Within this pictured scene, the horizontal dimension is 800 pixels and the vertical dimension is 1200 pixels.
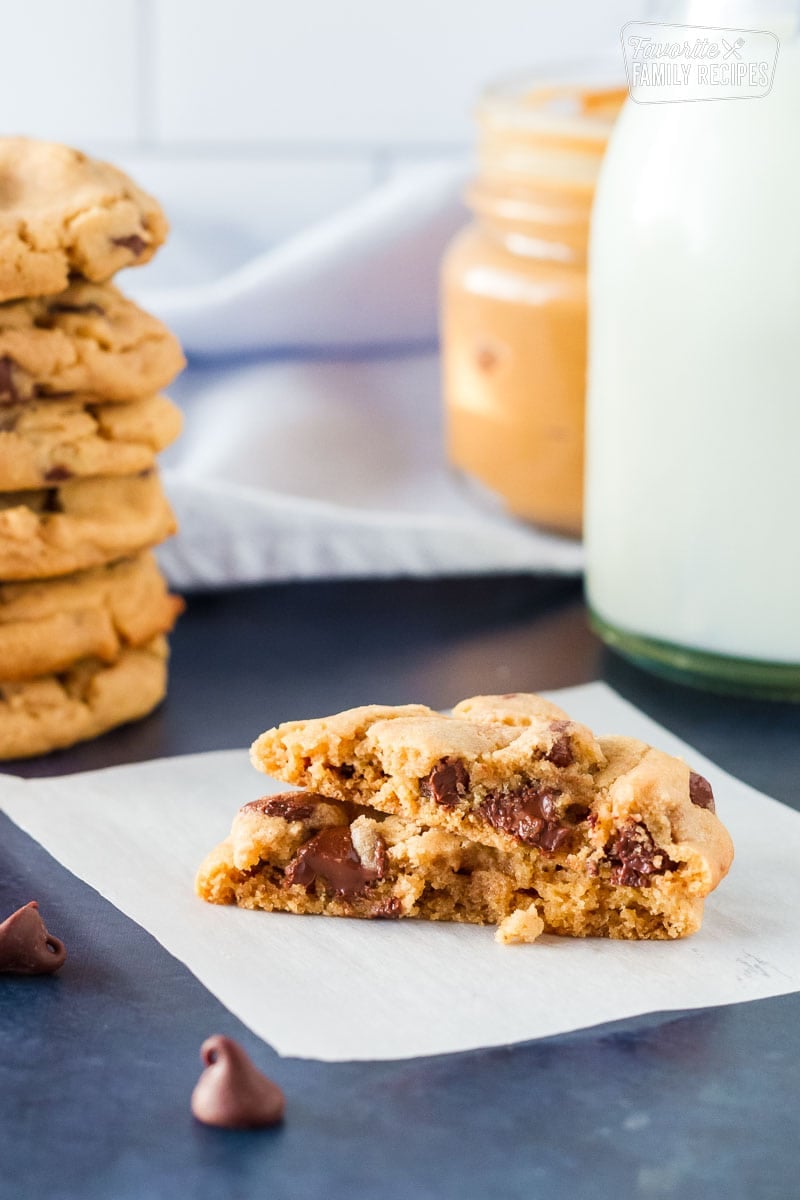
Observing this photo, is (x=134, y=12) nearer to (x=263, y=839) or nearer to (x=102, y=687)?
(x=102, y=687)

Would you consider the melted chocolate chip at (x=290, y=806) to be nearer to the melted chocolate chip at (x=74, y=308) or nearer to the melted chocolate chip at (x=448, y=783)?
the melted chocolate chip at (x=448, y=783)

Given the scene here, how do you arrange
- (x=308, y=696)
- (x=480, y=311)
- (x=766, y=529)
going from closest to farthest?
(x=766, y=529)
(x=308, y=696)
(x=480, y=311)

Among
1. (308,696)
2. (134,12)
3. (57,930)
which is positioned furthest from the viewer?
(134,12)

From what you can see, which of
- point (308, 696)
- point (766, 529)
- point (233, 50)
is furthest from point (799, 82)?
point (233, 50)

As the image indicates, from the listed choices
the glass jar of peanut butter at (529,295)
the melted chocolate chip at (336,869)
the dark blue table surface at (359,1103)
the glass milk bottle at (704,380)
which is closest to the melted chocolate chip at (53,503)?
the dark blue table surface at (359,1103)

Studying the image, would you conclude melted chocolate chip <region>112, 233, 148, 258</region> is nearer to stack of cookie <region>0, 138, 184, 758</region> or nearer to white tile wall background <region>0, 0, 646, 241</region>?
stack of cookie <region>0, 138, 184, 758</region>

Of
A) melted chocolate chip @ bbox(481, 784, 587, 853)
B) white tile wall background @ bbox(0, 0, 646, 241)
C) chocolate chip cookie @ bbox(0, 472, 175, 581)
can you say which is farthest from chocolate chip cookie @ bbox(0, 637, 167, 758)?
white tile wall background @ bbox(0, 0, 646, 241)

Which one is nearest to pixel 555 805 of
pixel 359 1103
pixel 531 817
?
pixel 531 817
